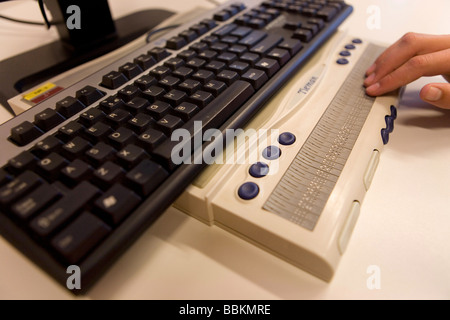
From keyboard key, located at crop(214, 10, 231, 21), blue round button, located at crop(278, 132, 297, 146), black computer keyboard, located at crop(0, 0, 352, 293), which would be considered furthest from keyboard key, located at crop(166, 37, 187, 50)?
blue round button, located at crop(278, 132, 297, 146)

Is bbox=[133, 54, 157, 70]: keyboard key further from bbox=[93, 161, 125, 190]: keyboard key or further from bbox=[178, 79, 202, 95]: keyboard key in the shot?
bbox=[93, 161, 125, 190]: keyboard key

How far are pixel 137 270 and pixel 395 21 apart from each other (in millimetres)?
773

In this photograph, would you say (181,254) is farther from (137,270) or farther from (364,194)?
(364,194)

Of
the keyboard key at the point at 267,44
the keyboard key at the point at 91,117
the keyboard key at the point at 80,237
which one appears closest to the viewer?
the keyboard key at the point at 80,237

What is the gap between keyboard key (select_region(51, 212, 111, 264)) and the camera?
245mm

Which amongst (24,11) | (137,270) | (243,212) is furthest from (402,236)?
(24,11)

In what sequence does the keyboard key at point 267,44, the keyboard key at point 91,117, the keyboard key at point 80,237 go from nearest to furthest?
1. the keyboard key at point 80,237
2. the keyboard key at point 91,117
3. the keyboard key at point 267,44

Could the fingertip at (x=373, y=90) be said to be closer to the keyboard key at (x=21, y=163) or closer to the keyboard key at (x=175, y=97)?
the keyboard key at (x=175, y=97)

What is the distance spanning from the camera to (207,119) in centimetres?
35

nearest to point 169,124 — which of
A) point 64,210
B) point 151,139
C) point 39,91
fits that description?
point 151,139

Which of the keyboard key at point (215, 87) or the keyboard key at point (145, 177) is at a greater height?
the keyboard key at point (215, 87)

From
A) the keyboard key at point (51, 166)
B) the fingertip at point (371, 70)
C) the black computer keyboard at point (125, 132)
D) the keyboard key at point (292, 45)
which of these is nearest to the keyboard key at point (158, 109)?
the black computer keyboard at point (125, 132)

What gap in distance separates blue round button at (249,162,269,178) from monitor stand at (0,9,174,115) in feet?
1.24

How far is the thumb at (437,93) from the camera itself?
43 cm
